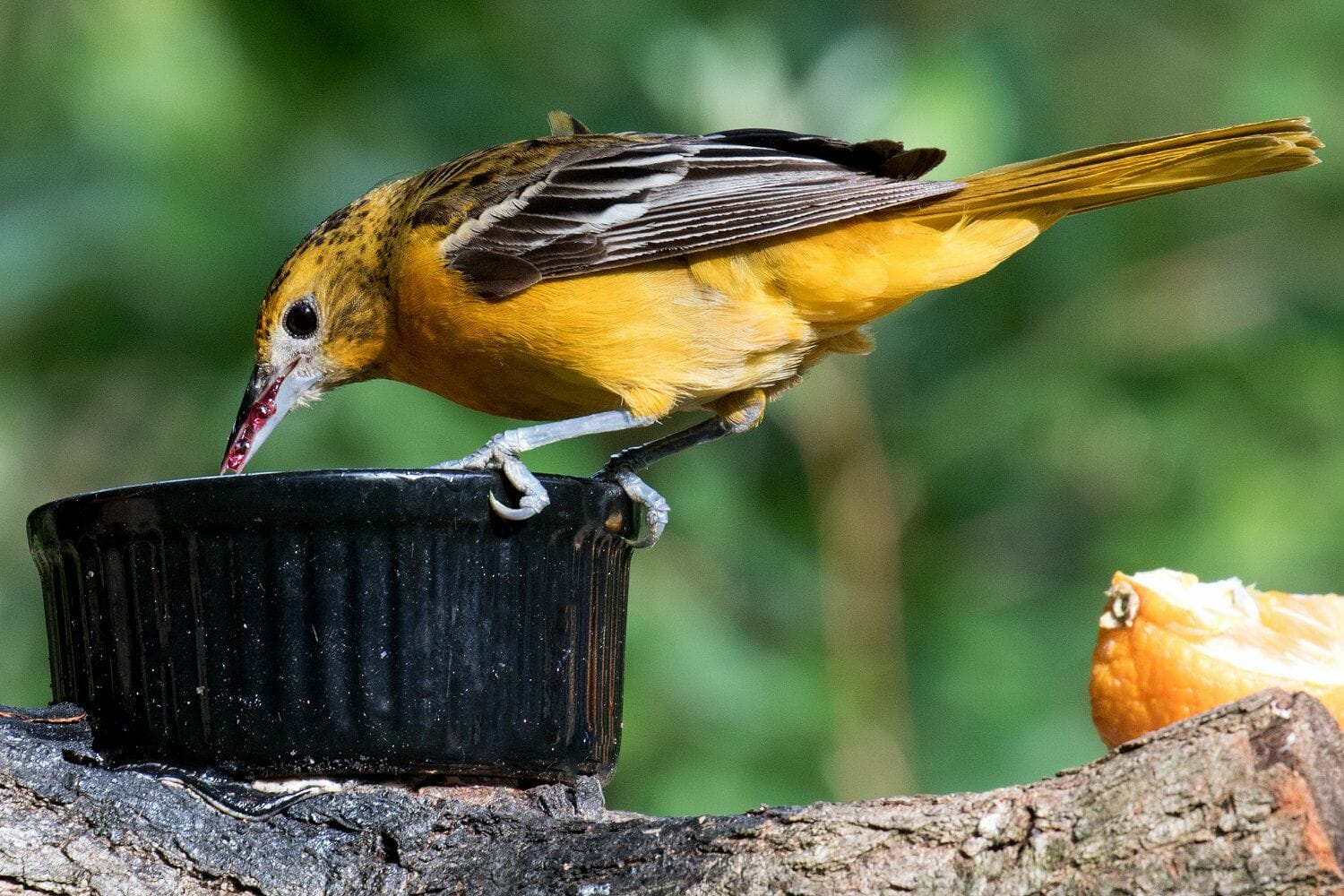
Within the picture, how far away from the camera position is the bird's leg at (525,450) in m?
2.41

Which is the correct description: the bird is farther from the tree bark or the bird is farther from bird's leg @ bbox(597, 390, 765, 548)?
the tree bark

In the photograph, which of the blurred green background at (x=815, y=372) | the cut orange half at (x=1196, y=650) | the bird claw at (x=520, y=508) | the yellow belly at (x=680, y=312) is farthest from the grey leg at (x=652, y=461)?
the blurred green background at (x=815, y=372)

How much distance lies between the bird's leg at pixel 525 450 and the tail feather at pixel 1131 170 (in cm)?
91

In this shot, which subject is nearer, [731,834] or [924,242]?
[731,834]

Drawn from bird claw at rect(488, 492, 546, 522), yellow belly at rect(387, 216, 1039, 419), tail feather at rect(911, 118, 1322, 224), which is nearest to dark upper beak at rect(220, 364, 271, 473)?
yellow belly at rect(387, 216, 1039, 419)

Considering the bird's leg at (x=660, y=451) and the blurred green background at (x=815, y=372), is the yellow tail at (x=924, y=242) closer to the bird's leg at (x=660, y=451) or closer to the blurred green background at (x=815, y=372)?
the bird's leg at (x=660, y=451)

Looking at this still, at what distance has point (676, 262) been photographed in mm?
3508

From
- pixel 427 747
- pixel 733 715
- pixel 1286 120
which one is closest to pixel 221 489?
pixel 427 747

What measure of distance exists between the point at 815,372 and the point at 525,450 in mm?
2693

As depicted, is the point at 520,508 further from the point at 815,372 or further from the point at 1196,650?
the point at 815,372

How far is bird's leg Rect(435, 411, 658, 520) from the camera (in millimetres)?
2412

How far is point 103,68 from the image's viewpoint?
6.34m

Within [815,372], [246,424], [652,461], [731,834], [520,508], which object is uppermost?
[815,372]

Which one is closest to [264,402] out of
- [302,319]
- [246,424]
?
[246,424]
